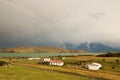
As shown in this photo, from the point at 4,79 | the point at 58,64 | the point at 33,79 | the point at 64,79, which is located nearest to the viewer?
the point at 4,79

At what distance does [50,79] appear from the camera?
6134 centimetres

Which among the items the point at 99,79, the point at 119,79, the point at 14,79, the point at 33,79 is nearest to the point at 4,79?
the point at 14,79

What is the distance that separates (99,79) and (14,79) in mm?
30322

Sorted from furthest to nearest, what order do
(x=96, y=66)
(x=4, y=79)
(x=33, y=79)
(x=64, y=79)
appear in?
(x=96, y=66)
(x=64, y=79)
(x=33, y=79)
(x=4, y=79)

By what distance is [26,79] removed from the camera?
192 ft

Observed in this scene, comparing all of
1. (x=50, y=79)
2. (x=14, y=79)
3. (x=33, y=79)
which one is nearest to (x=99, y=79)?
(x=50, y=79)

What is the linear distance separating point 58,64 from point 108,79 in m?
65.4

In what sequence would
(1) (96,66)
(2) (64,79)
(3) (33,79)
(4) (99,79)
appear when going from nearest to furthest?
1. (3) (33,79)
2. (2) (64,79)
3. (4) (99,79)
4. (1) (96,66)

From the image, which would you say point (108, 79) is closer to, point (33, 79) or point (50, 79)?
point (50, 79)

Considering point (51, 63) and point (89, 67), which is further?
point (51, 63)

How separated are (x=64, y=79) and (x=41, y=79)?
7.23 metres

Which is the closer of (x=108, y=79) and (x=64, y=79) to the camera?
(x=64, y=79)

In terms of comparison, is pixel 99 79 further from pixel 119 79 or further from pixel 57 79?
pixel 57 79

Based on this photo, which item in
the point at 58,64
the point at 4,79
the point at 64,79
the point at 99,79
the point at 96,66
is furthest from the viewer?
the point at 58,64
